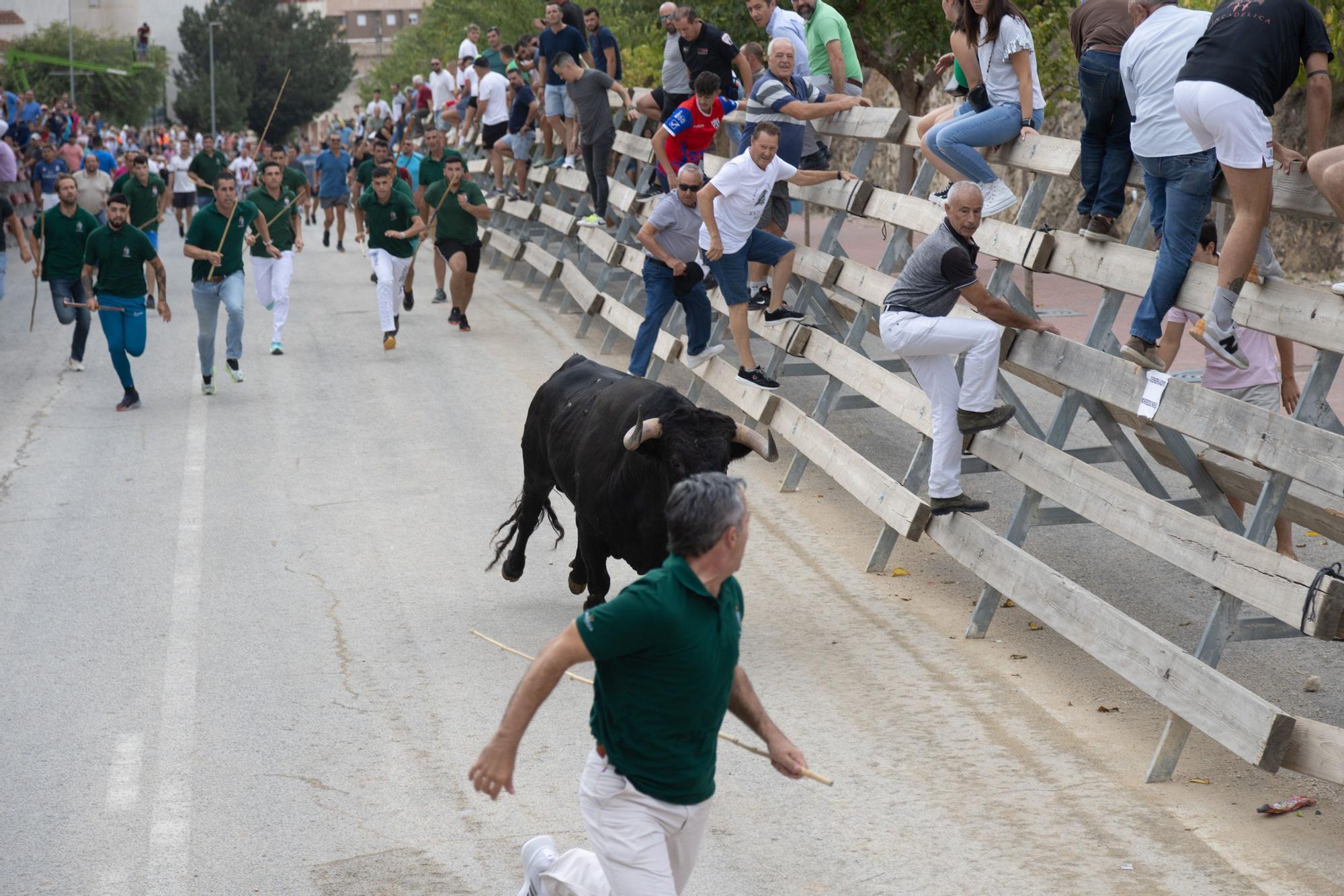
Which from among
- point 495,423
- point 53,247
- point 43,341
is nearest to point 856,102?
point 495,423

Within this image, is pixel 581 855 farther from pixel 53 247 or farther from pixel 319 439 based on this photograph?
pixel 53 247

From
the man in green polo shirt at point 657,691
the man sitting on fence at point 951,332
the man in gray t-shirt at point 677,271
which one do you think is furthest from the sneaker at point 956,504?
the man in green polo shirt at point 657,691

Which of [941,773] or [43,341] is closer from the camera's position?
[941,773]

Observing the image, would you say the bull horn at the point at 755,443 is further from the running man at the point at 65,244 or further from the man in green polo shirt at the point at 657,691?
the running man at the point at 65,244

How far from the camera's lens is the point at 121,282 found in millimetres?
13984

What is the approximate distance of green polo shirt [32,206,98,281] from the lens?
15594mm

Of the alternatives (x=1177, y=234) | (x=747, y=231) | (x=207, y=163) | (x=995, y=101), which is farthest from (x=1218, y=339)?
(x=207, y=163)

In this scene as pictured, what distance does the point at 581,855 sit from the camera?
179 inches

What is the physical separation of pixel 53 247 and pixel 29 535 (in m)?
6.40

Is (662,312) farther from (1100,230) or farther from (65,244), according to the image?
(65,244)

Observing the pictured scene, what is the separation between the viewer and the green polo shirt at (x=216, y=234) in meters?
14.4

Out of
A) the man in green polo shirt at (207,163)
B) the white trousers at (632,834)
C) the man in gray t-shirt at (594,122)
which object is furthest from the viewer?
the man in green polo shirt at (207,163)

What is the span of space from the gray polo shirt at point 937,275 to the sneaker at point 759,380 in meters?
3.05

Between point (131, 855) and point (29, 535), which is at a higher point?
point (131, 855)
